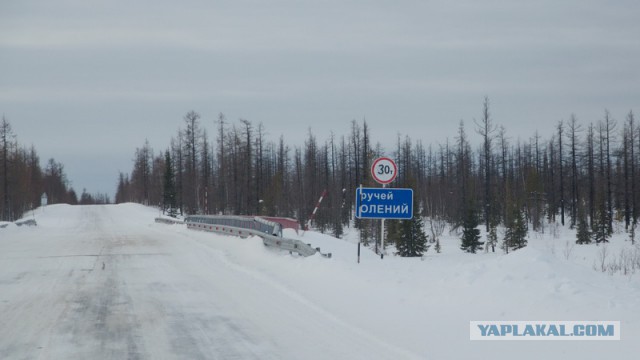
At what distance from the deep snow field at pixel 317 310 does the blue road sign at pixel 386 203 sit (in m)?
1.19

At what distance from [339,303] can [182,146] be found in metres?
78.2

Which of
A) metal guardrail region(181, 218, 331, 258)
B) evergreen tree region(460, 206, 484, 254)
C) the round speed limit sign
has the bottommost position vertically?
evergreen tree region(460, 206, 484, 254)

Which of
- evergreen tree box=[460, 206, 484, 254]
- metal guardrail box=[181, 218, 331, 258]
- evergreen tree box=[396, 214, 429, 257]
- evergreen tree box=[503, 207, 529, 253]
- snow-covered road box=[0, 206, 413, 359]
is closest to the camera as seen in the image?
snow-covered road box=[0, 206, 413, 359]

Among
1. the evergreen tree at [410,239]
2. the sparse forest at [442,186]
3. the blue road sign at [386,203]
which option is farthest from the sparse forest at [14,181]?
the blue road sign at [386,203]

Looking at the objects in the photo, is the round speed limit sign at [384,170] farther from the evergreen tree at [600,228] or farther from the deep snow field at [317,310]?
the evergreen tree at [600,228]

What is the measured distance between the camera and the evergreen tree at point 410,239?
134ft

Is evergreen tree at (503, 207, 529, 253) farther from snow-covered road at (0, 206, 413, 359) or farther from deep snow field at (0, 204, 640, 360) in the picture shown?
deep snow field at (0, 204, 640, 360)

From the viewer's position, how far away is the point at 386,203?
13.7m

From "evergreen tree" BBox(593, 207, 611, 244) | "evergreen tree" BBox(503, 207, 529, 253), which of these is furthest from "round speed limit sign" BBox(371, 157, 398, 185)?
"evergreen tree" BBox(593, 207, 611, 244)

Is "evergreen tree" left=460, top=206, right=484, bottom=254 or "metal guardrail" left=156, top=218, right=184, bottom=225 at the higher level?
"metal guardrail" left=156, top=218, right=184, bottom=225

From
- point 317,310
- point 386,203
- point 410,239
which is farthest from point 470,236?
point 317,310

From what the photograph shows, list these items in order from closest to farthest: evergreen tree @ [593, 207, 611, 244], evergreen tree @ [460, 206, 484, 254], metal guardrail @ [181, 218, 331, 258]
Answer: metal guardrail @ [181, 218, 331, 258]
evergreen tree @ [460, 206, 484, 254]
evergreen tree @ [593, 207, 611, 244]

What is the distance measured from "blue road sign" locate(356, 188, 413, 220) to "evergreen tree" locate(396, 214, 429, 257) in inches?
1081

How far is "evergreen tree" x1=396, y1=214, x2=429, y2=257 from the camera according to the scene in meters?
40.8
